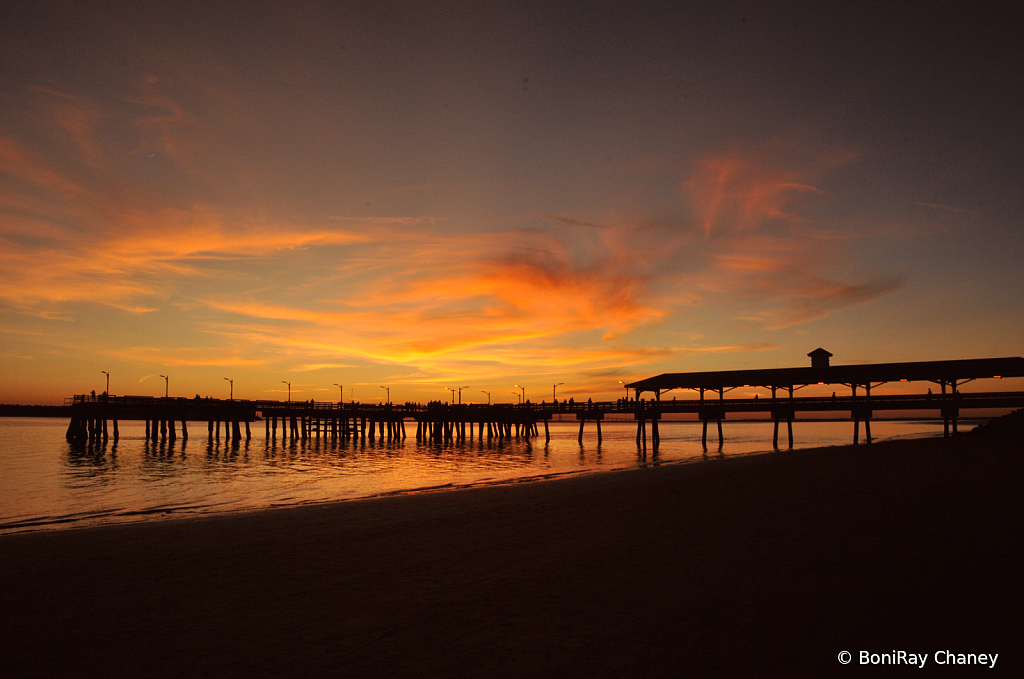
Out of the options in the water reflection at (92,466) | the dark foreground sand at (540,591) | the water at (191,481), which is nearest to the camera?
the dark foreground sand at (540,591)

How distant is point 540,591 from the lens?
862cm

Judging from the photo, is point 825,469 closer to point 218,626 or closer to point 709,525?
point 709,525

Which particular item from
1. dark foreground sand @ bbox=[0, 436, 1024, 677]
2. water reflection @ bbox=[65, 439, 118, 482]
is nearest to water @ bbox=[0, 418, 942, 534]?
water reflection @ bbox=[65, 439, 118, 482]

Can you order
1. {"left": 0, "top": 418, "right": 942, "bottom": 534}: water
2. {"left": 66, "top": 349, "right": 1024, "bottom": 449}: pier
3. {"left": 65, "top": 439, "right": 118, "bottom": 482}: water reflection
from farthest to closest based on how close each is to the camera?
{"left": 66, "top": 349, "right": 1024, "bottom": 449}: pier, {"left": 65, "top": 439, "right": 118, "bottom": 482}: water reflection, {"left": 0, "top": 418, "right": 942, "bottom": 534}: water

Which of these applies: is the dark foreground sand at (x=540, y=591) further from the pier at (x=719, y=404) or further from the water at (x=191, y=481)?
the pier at (x=719, y=404)

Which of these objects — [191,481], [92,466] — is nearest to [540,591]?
[191,481]

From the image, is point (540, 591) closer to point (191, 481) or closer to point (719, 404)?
point (191, 481)

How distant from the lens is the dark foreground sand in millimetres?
6207

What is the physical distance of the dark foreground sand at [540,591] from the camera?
6207 millimetres

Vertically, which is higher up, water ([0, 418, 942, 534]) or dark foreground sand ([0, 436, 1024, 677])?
dark foreground sand ([0, 436, 1024, 677])

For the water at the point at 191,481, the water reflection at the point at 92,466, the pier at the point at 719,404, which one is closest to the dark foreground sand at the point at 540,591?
the water at the point at 191,481

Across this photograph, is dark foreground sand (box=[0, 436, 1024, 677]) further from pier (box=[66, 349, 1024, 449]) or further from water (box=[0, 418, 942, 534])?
pier (box=[66, 349, 1024, 449])

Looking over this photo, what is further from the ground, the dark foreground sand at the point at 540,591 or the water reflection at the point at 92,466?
the dark foreground sand at the point at 540,591

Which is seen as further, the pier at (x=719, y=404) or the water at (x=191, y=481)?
the pier at (x=719, y=404)
